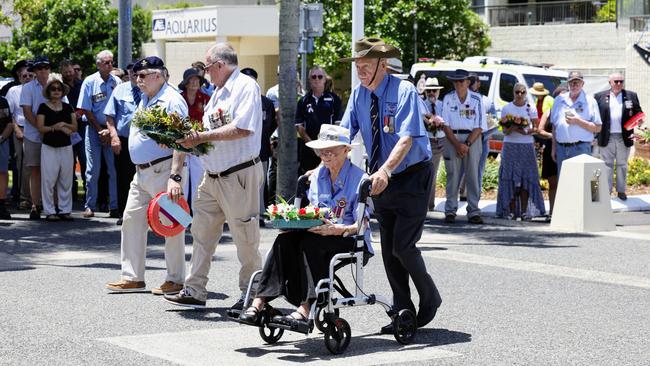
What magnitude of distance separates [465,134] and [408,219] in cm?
827

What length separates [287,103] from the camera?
1614 cm

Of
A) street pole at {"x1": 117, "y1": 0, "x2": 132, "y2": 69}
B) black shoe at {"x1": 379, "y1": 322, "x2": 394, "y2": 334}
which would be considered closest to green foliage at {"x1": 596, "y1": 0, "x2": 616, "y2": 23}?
street pole at {"x1": 117, "y1": 0, "x2": 132, "y2": 69}

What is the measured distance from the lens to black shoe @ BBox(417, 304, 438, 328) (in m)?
8.67

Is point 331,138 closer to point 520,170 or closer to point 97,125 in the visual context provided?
point 97,125

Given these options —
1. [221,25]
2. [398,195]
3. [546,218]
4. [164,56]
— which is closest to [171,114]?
[398,195]

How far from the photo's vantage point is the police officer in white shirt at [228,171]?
907 cm

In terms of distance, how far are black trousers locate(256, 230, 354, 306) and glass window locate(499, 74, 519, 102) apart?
16722 mm

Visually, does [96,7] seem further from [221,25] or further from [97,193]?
[97,193]

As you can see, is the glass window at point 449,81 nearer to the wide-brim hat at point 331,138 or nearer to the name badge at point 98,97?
the name badge at point 98,97

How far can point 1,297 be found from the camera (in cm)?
1003

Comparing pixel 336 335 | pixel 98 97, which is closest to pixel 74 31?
pixel 98 97

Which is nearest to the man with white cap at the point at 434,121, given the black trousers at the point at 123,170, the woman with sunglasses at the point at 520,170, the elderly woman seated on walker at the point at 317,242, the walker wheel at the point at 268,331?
the woman with sunglasses at the point at 520,170

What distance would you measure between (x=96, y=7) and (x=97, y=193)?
27656mm

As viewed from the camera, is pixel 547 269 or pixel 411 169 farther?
pixel 547 269
